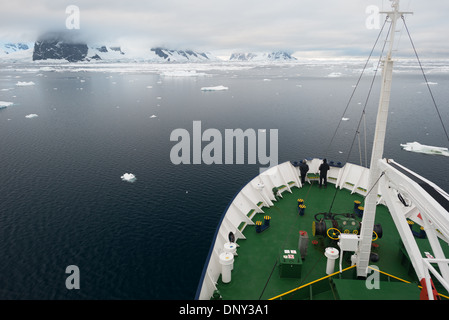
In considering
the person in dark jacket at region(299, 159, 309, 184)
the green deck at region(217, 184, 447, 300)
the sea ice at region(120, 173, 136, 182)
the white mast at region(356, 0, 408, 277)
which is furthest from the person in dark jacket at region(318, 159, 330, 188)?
the sea ice at region(120, 173, 136, 182)

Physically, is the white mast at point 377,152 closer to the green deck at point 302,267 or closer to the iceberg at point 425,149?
the green deck at point 302,267

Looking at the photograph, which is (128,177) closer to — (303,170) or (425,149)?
(303,170)

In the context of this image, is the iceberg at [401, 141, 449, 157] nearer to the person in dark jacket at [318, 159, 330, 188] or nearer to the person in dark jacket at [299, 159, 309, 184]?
the person in dark jacket at [318, 159, 330, 188]

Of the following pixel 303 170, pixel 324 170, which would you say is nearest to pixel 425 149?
pixel 324 170

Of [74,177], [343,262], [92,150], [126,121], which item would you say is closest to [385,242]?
[343,262]

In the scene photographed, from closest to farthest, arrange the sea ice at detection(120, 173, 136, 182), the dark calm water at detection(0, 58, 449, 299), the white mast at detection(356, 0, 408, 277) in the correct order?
the white mast at detection(356, 0, 408, 277) → the dark calm water at detection(0, 58, 449, 299) → the sea ice at detection(120, 173, 136, 182)

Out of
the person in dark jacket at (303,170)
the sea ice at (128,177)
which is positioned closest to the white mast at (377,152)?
the person in dark jacket at (303,170)
